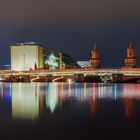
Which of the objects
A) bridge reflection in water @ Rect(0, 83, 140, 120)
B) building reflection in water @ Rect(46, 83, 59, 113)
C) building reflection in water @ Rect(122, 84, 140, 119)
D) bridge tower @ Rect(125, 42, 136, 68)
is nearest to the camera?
building reflection in water @ Rect(122, 84, 140, 119)

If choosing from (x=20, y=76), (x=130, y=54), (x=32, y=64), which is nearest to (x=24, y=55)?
(x=32, y=64)

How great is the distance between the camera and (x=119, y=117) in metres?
18.9

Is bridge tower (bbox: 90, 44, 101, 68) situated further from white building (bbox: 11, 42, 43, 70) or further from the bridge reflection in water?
the bridge reflection in water

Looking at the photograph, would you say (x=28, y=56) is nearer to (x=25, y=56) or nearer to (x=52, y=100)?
(x=25, y=56)

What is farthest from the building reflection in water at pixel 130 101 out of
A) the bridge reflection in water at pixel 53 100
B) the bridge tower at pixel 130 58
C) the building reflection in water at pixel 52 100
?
the bridge tower at pixel 130 58

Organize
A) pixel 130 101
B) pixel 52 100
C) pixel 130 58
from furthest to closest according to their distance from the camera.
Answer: pixel 130 58 < pixel 52 100 < pixel 130 101

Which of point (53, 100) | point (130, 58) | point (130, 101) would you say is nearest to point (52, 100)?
point (53, 100)

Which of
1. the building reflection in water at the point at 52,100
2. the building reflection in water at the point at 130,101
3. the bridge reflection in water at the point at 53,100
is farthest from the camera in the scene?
the building reflection in water at the point at 52,100

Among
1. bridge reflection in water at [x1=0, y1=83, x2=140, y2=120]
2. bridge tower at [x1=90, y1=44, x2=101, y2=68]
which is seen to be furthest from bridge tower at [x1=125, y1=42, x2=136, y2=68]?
bridge reflection in water at [x1=0, y1=83, x2=140, y2=120]

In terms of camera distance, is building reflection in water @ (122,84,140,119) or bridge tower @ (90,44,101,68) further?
bridge tower @ (90,44,101,68)

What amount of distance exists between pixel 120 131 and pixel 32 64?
96.2 meters

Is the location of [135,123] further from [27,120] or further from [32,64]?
[32,64]

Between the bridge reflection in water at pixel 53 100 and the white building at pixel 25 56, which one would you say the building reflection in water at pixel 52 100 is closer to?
the bridge reflection in water at pixel 53 100

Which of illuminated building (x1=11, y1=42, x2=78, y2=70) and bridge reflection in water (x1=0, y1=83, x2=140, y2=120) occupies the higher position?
illuminated building (x1=11, y1=42, x2=78, y2=70)
